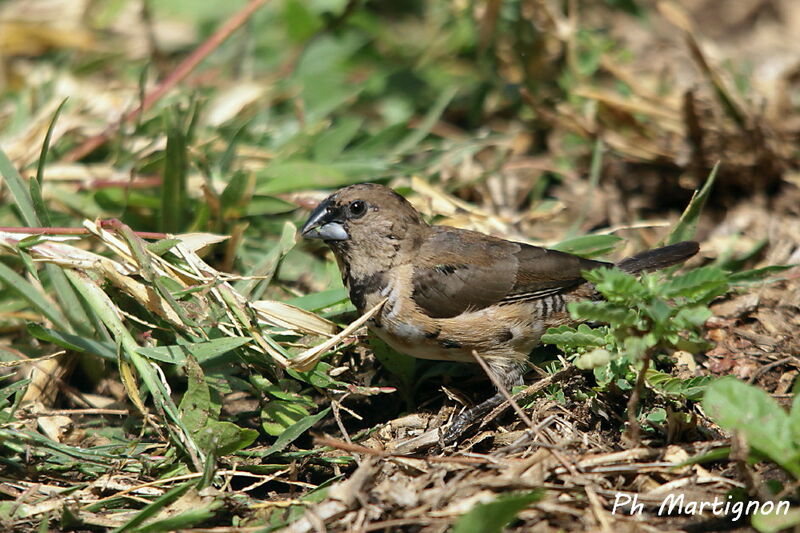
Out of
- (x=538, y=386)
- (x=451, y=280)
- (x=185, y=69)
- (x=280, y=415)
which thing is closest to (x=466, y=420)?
(x=538, y=386)

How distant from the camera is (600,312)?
270 centimetres

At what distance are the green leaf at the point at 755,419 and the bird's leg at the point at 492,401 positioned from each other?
101 centimetres

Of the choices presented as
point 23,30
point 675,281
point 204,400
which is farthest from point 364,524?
point 23,30

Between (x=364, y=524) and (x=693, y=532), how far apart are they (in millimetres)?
1086

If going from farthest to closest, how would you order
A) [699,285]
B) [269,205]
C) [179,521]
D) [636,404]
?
[269,205], [636,404], [179,521], [699,285]

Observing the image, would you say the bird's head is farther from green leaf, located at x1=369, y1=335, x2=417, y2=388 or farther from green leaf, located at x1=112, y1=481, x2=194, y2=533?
green leaf, located at x1=112, y1=481, x2=194, y2=533

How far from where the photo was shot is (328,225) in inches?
149

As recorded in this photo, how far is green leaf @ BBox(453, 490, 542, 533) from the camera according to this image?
2.55 meters

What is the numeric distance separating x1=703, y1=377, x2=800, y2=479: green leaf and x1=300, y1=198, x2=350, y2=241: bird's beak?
5.77 ft

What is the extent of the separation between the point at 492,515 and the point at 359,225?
5.30 ft

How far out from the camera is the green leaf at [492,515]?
255 cm

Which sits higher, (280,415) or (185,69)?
(185,69)

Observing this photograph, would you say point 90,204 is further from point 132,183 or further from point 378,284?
point 378,284

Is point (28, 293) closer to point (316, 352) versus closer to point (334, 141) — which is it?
point (316, 352)
